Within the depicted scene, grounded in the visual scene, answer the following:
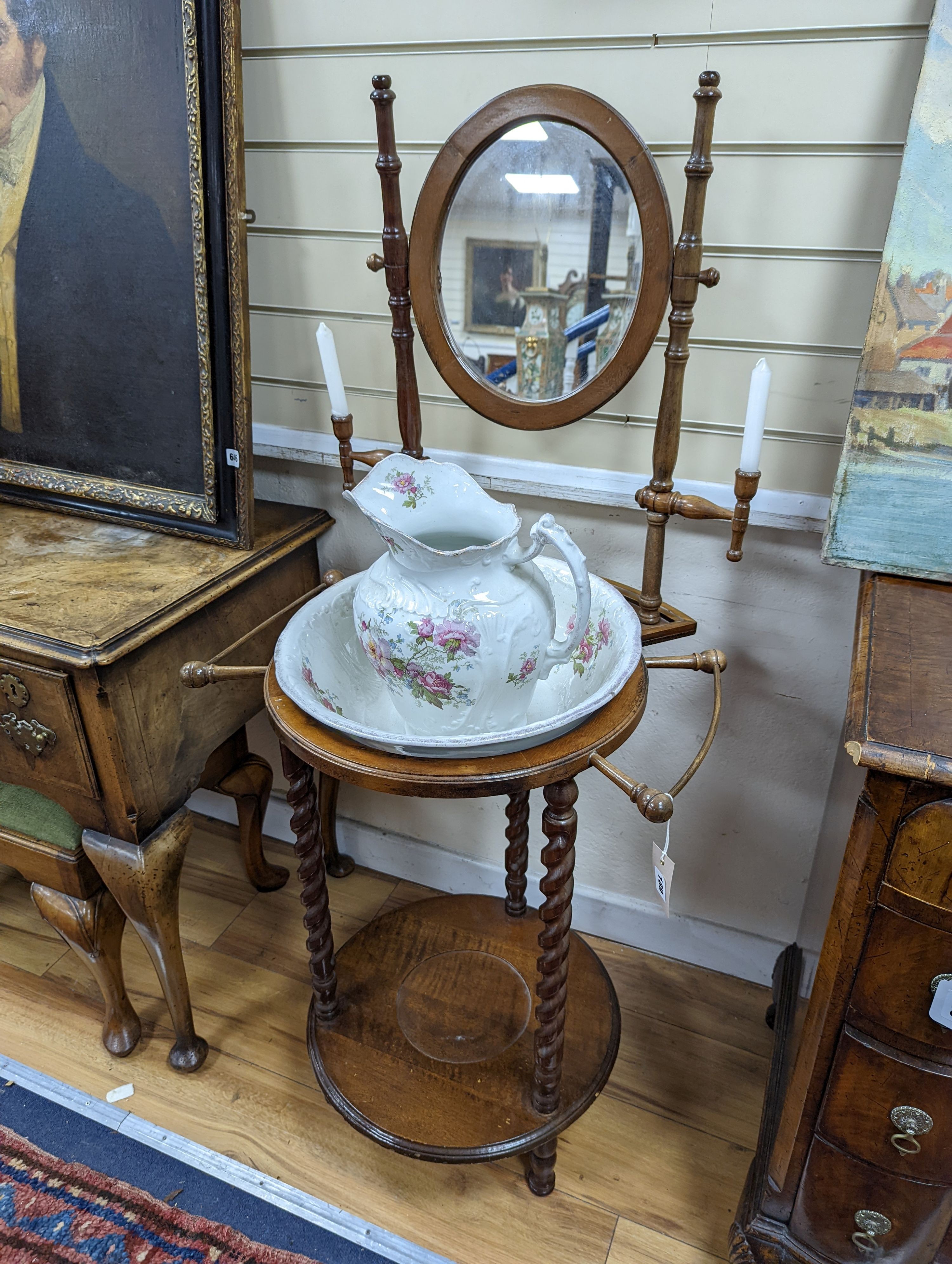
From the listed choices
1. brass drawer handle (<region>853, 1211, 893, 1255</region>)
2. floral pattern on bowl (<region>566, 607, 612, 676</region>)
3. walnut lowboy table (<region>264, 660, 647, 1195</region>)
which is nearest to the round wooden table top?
walnut lowboy table (<region>264, 660, 647, 1195</region>)

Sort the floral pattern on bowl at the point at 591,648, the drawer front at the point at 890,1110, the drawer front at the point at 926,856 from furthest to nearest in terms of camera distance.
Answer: the floral pattern on bowl at the point at 591,648 < the drawer front at the point at 890,1110 < the drawer front at the point at 926,856

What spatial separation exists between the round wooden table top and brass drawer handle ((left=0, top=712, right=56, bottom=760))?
0.36 m

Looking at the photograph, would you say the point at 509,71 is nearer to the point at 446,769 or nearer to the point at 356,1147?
the point at 446,769

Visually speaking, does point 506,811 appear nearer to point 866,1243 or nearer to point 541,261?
point 866,1243

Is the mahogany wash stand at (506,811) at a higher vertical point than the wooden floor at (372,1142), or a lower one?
higher

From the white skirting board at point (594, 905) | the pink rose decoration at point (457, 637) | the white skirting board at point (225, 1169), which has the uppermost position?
the pink rose decoration at point (457, 637)

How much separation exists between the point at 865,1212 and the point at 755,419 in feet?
2.75

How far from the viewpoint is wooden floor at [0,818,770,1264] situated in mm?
1120

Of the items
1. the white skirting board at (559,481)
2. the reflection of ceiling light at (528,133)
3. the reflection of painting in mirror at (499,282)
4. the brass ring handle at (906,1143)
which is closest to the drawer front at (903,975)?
the brass ring handle at (906,1143)

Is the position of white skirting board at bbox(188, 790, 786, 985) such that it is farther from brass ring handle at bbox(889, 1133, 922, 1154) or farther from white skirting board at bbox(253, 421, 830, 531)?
white skirting board at bbox(253, 421, 830, 531)

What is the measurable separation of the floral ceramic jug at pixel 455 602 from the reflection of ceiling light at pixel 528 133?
40 cm

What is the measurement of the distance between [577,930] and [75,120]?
1.50 meters

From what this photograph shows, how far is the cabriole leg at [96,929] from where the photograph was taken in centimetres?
119

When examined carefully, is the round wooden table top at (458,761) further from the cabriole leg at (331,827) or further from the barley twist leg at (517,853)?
the cabriole leg at (331,827)
